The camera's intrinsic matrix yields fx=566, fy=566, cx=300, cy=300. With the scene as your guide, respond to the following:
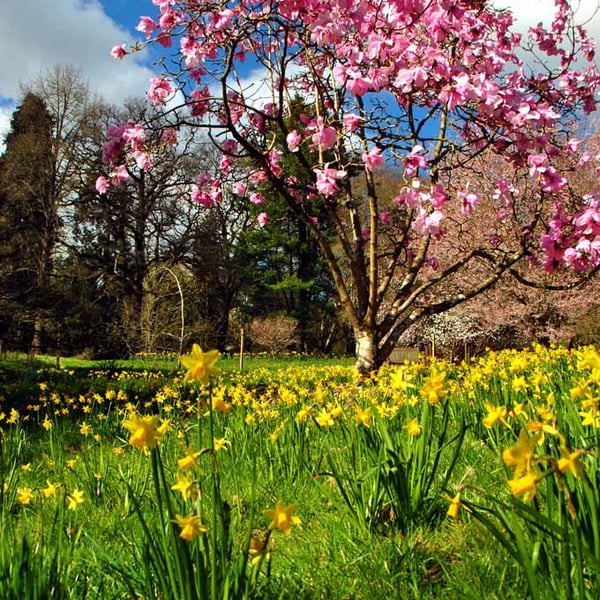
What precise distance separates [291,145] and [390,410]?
2324mm

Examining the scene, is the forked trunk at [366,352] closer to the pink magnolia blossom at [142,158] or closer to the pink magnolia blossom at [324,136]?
the pink magnolia blossom at [324,136]

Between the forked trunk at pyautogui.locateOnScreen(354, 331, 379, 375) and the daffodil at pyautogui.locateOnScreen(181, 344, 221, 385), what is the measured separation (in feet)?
14.6

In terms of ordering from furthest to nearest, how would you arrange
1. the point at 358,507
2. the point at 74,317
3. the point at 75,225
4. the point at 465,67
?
the point at 75,225, the point at 74,317, the point at 465,67, the point at 358,507

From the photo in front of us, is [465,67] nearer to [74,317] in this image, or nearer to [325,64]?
[325,64]

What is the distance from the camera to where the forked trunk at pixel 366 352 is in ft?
17.8

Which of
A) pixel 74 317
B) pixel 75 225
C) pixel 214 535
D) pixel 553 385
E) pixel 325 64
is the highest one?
pixel 75 225

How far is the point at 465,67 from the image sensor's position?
151 inches

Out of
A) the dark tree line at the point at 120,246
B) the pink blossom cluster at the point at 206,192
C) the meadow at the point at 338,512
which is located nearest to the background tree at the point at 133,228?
the dark tree line at the point at 120,246

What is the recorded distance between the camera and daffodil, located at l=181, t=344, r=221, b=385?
102 cm

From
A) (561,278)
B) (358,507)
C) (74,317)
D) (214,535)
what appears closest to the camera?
(214,535)

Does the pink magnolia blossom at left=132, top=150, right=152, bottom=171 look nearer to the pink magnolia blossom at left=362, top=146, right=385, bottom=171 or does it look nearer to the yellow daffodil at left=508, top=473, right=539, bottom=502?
the pink magnolia blossom at left=362, top=146, right=385, bottom=171

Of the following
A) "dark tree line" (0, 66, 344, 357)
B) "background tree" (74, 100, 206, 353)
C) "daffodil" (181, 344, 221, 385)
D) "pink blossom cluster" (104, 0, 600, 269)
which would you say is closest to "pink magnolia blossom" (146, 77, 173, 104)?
"pink blossom cluster" (104, 0, 600, 269)

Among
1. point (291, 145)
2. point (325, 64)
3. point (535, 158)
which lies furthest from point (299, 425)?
point (325, 64)

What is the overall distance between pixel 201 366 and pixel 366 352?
453cm
